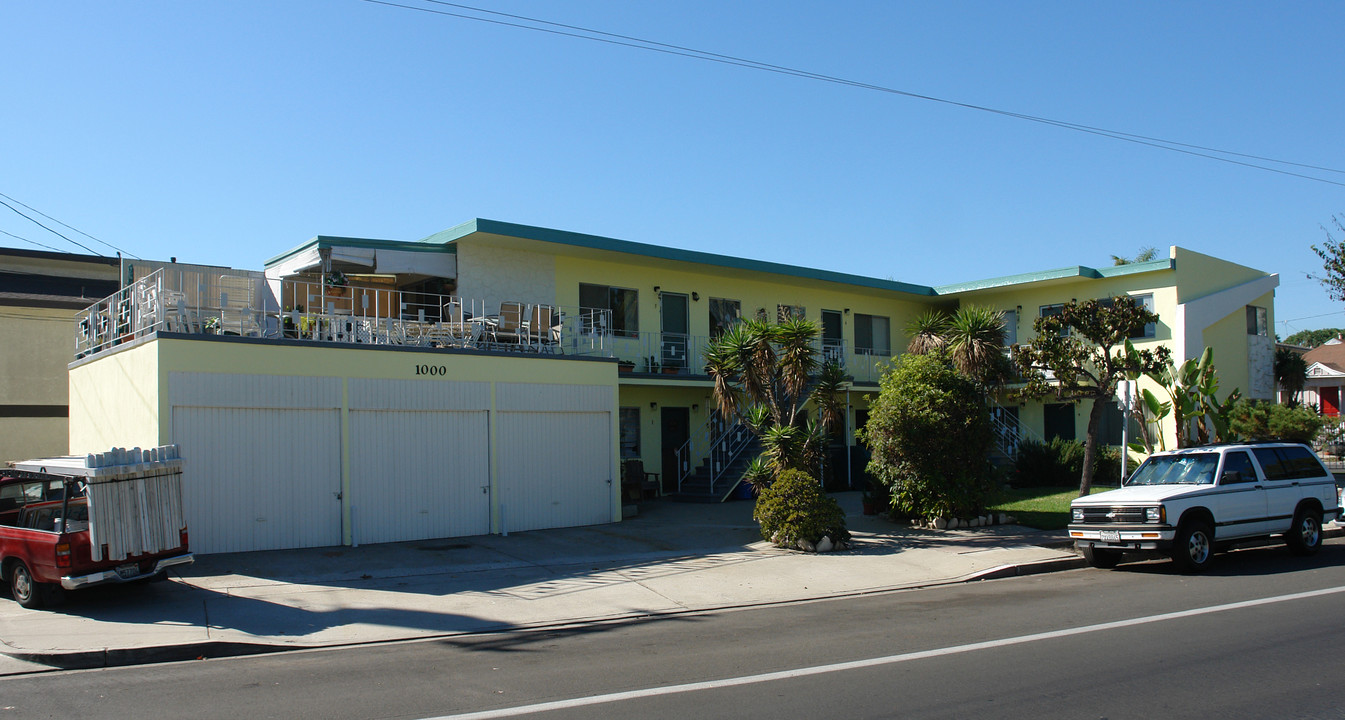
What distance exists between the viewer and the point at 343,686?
7.38 m

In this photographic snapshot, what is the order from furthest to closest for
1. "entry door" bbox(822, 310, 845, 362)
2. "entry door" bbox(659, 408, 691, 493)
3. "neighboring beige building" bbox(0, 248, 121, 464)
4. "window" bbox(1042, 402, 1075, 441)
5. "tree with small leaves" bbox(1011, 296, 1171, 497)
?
"window" bbox(1042, 402, 1075, 441), "entry door" bbox(822, 310, 845, 362), "entry door" bbox(659, 408, 691, 493), "neighboring beige building" bbox(0, 248, 121, 464), "tree with small leaves" bbox(1011, 296, 1171, 497)

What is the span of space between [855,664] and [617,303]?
16049 mm

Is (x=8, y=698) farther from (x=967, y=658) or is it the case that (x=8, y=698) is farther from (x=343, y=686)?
(x=967, y=658)

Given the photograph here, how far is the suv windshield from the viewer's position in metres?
13.2

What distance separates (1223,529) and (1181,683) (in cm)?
699

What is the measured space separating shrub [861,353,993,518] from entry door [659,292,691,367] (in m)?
7.65

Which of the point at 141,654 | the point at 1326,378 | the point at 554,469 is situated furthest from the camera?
the point at 1326,378

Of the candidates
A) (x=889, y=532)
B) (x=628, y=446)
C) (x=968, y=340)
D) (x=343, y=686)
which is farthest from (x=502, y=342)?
(x=343, y=686)

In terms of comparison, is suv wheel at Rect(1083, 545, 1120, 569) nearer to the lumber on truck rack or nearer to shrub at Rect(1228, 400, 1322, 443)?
the lumber on truck rack

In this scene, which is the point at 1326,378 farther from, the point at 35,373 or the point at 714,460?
the point at 35,373

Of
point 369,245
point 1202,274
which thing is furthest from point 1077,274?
point 369,245

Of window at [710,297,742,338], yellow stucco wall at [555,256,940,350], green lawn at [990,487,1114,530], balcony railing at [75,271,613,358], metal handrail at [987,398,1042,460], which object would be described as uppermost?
yellow stucco wall at [555,256,940,350]

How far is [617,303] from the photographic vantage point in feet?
75.5

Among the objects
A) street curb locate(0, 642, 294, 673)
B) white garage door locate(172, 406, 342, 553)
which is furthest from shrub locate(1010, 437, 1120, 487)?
street curb locate(0, 642, 294, 673)
